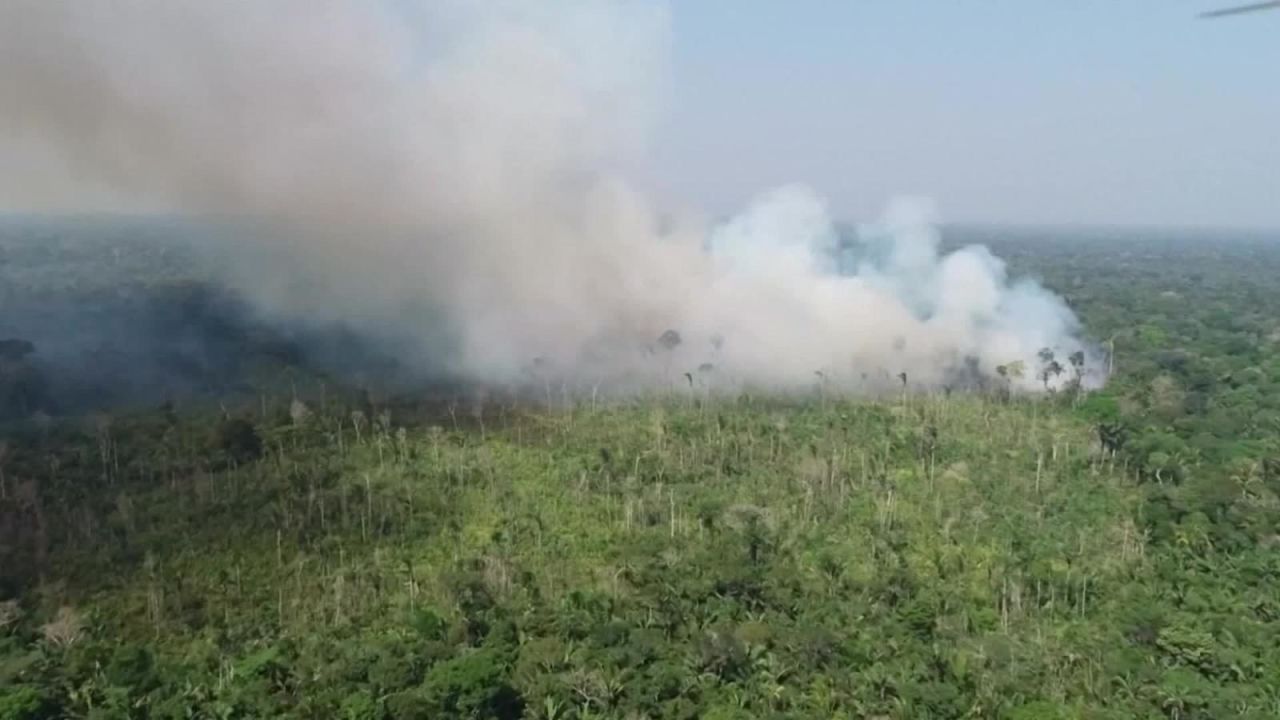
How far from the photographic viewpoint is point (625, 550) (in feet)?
113

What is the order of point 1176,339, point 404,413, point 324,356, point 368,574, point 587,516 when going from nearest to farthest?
point 368,574 < point 587,516 < point 404,413 < point 324,356 < point 1176,339

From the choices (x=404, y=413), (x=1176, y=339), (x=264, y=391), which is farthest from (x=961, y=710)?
(x=1176, y=339)

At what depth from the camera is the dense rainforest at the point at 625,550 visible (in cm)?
2592

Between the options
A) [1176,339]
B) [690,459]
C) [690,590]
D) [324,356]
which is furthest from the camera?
[1176,339]

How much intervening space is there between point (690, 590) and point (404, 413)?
2340 centimetres

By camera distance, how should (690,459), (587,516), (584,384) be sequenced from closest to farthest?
1. (587,516)
2. (690,459)
3. (584,384)

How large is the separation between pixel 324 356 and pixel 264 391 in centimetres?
893

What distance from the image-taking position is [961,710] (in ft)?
82.5

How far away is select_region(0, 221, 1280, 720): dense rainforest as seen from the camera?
25922 millimetres

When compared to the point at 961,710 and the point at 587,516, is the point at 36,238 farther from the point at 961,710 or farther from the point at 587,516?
the point at 961,710

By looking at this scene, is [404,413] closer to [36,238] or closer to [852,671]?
[852,671]

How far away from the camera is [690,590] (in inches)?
1205

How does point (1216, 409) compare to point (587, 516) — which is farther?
point (1216, 409)

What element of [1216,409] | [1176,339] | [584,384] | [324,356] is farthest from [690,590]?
[1176,339]
